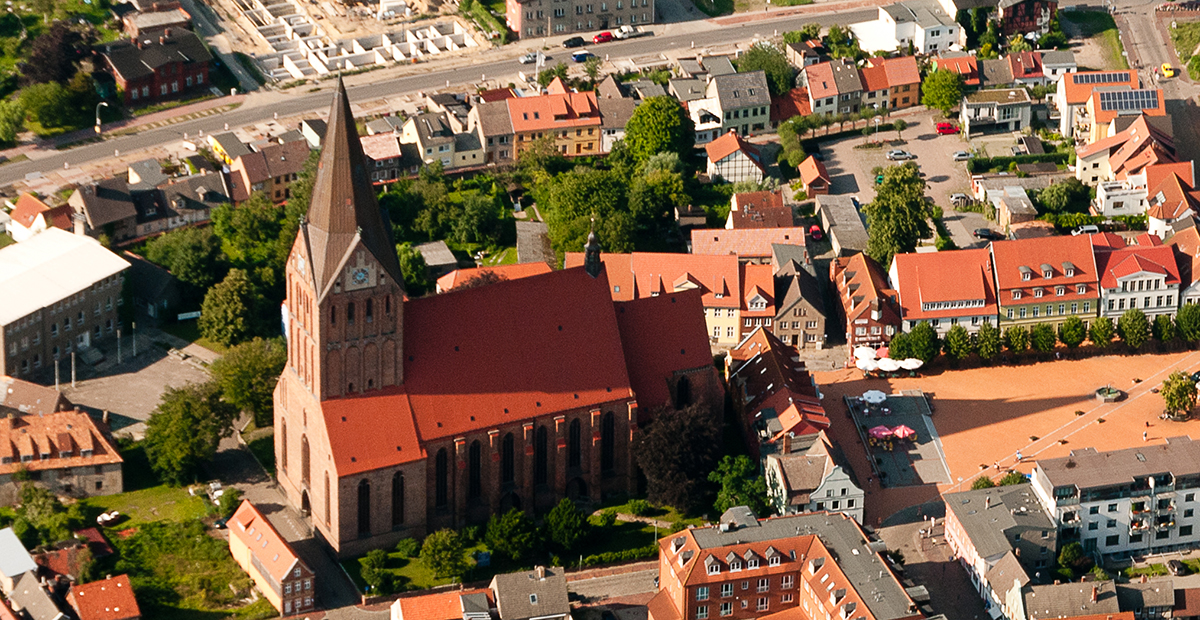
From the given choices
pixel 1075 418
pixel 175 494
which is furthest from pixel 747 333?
pixel 175 494

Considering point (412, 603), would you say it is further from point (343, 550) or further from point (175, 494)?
point (175, 494)

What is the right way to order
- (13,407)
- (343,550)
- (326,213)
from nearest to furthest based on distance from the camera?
(326,213)
(343,550)
(13,407)

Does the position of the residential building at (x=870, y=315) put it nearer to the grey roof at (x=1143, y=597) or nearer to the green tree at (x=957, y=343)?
the green tree at (x=957, y=343)

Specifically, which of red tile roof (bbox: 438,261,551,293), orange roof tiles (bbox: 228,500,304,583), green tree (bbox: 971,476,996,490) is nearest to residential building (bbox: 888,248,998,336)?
green tree (bbox: 971,476,996,490)

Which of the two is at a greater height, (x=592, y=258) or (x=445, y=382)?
(x=592, y=258)

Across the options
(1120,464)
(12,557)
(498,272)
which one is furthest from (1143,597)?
(12,557)

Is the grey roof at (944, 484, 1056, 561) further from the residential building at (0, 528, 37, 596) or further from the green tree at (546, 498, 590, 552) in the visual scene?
the residential building at (0, 528, 37, 596)

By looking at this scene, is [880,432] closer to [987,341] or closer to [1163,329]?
[987,341]
